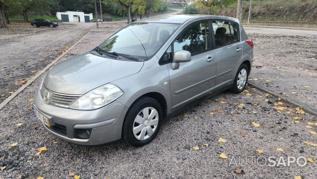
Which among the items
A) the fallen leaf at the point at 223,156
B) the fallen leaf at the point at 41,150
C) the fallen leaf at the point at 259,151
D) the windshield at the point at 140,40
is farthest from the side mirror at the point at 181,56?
the fallen leaf at the point at 41,150

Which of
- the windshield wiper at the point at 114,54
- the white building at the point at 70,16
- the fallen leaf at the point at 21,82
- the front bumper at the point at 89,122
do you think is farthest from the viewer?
the white building at the point at 70,16

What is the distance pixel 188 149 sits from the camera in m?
3.19

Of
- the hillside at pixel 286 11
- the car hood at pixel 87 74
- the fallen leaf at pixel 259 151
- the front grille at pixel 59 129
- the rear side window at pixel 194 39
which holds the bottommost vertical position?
the fallen leaf at pixel 259 151

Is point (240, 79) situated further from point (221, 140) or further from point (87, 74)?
point (87, 74)

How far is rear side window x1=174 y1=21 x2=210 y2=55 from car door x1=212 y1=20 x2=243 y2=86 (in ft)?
0.86

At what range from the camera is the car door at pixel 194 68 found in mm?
3562

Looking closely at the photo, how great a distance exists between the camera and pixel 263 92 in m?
5.33

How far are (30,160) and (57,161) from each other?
35 centimetres

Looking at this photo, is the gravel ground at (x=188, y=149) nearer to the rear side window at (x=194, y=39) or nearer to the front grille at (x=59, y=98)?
the front grille at (x=59, y=98)

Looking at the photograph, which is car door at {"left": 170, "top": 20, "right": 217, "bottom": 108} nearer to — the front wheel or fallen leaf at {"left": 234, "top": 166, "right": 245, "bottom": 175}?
the front wheel

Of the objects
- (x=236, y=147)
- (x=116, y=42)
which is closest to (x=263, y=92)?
(x=236, y=147)

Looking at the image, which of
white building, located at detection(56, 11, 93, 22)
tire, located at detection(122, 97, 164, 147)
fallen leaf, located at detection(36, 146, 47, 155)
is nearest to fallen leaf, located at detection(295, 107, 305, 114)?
tire, located at detection(122, 97, 164, 147)

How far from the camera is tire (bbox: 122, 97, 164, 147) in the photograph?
2982 mm

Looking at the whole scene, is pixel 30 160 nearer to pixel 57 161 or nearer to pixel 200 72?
pixel 57 161
